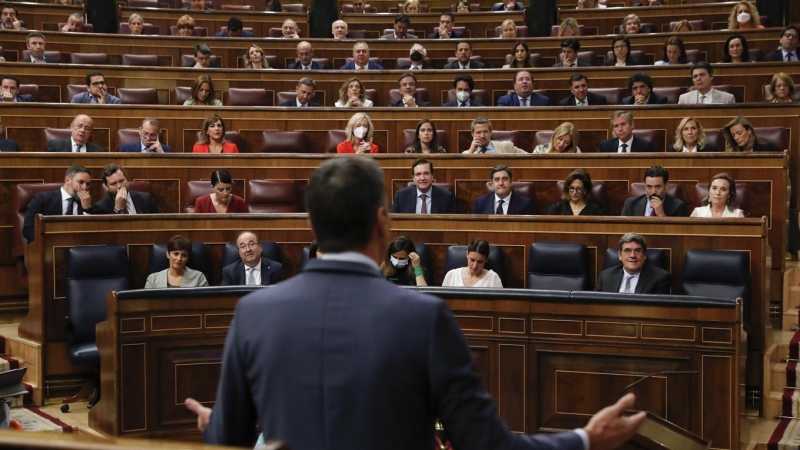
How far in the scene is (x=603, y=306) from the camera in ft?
9.80

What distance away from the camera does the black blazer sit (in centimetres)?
400

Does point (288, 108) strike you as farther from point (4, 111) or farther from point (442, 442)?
point (442, 442)

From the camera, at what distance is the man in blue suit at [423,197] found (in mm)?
4168

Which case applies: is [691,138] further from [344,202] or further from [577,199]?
[344,202]

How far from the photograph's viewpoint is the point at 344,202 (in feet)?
3.66

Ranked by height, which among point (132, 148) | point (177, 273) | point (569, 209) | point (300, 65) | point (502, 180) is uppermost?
point (300, 65)

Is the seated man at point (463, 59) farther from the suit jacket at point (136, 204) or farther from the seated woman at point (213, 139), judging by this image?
the suit jacket at point (136, 204)

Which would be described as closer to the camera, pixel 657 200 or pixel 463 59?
pixel 657 200

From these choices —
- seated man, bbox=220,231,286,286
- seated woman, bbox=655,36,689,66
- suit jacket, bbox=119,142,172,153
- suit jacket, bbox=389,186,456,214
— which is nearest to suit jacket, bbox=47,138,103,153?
suit jacket, bbox=119,142,172,153

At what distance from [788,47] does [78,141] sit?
3793 mm

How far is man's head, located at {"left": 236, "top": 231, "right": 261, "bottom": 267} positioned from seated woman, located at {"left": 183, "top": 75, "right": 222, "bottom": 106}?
1698mm

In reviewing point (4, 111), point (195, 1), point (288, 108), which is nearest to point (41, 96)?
point (4, 111)

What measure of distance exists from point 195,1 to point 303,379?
6.91m

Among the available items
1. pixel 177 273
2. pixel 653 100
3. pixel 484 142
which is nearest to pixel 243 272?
pixel 177 273
